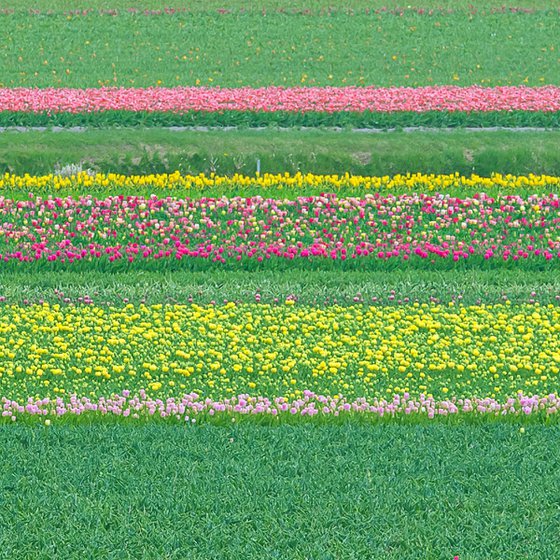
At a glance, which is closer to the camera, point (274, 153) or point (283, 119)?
point (274, 153)

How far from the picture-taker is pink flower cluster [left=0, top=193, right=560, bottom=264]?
1661 cm

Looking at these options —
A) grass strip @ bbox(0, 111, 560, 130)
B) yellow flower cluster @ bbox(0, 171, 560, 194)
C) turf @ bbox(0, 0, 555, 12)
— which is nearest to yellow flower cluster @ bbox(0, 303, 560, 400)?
yellow flower cluster @ bbox(0, 171, 560, 194)

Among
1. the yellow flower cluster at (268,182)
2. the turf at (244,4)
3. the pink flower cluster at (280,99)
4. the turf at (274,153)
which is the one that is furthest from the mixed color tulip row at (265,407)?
the turf at (244,4)

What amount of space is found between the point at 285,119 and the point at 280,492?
18896 mm

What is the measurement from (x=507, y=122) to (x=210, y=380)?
17.7 m

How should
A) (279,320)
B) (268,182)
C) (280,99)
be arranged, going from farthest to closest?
1. (280,99)
2. (268,182)
3. (279,320)

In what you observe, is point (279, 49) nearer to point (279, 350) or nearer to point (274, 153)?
point (274, 153)

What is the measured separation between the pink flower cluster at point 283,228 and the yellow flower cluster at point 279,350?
2.40 metres

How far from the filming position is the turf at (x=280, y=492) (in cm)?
844

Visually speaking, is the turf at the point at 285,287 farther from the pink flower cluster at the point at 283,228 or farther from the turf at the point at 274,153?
the turf at the point at 274,153

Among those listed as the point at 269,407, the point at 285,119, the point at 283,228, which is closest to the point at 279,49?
the point at 285,119

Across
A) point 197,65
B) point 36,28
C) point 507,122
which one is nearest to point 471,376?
point 507,122

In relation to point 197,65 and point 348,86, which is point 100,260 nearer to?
point 348,86

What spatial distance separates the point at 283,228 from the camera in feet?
57.9
